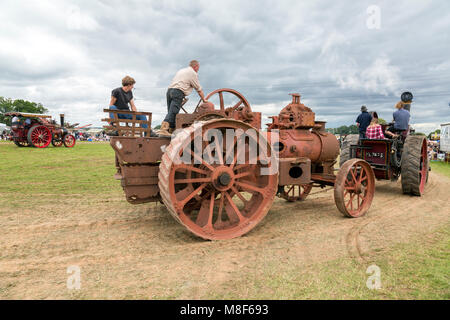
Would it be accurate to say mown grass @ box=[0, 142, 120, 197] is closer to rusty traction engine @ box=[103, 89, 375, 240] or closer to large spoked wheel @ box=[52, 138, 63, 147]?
rusty traction engine @ box=[103, 89, 375, 240]

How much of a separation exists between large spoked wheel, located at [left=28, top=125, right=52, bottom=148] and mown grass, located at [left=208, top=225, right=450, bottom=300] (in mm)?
19668

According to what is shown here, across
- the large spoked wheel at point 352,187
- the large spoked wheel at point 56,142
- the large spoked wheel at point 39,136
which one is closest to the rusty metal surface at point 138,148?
the large spoked wheel at point 352,187

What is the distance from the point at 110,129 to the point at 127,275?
1911mm

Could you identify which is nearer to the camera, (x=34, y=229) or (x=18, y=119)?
(x=34, y=229)

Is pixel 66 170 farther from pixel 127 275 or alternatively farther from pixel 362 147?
pixel 362 147

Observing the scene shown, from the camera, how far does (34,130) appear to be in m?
17.9

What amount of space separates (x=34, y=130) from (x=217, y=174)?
18759 millimetres

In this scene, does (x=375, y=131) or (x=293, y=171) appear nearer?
(x=293, y=171)

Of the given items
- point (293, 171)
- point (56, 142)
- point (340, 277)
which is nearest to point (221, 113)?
point (293, 171)

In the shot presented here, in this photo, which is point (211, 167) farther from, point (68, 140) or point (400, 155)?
point (68, 140)

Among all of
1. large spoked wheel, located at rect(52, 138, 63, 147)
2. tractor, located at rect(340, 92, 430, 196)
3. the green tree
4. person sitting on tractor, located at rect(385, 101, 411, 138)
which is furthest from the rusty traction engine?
the green tree

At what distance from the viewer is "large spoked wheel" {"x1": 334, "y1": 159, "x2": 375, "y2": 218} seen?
4.80 metres
